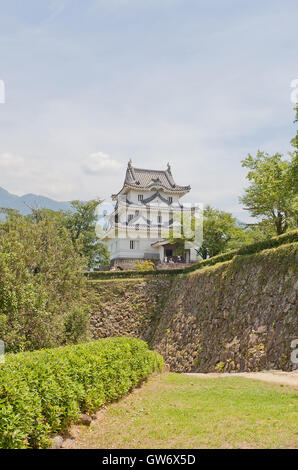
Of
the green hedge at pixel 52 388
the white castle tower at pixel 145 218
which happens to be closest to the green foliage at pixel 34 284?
the green hedge at pixel 52 388

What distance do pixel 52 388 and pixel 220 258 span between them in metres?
17.9

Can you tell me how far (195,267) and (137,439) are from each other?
20.9 m

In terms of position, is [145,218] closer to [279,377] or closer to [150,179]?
[150,179]

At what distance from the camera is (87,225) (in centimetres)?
4469

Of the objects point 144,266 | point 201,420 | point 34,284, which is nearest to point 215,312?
point 34,284

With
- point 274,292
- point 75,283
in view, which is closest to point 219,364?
point 274,292

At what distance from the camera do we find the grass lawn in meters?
6.29

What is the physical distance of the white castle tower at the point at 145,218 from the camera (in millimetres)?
43094

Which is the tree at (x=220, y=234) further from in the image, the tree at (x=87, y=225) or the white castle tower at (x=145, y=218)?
the tree at (x=87, y=225)

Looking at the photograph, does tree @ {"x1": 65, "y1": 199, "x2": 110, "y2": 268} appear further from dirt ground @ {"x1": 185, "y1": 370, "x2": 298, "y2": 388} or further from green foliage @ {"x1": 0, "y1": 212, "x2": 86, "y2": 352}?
dirt ground @ {"x1": 185, "y1": 370, "x2": 298, "y2": 388}

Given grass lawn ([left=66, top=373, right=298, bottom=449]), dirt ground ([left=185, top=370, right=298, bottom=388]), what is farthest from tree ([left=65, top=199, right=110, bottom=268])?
grass lawn ([left=66, top=373, right=298, bottom=449])

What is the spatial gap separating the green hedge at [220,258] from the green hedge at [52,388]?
9994 mm
